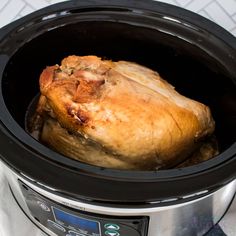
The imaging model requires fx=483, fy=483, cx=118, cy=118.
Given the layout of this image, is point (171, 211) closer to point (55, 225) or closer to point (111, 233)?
point (111, 233)

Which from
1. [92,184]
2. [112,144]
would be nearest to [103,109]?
[112,144]

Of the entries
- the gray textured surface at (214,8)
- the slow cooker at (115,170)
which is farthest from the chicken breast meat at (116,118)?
the gray textured surface at (214,8)

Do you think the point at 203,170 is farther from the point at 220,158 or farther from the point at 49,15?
the point at 49,15

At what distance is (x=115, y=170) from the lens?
685 millimetres

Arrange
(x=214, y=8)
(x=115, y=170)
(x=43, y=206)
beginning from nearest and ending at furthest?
(x=115, y=170)
(x=43, y=206)
(x=214, y=8)

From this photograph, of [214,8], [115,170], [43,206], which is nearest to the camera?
[115,170]

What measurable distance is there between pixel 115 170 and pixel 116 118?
0.40 feet

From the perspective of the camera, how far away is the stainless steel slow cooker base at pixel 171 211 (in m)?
0.72

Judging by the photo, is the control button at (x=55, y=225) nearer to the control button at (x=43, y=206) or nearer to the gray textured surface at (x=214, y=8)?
the control button at (x=43, y=206)

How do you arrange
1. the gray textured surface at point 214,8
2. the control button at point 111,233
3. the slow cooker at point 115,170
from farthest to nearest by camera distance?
the gray textured surface at point 214,8, the control button at point 111,233, the slow cooker at point 115,170

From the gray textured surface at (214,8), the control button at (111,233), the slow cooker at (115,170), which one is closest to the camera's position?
the slow cooker at (115,170)

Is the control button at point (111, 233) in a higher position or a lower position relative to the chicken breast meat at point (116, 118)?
lower

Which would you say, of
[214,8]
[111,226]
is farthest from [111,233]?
[214,8]

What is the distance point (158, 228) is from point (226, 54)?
35 centimetres
